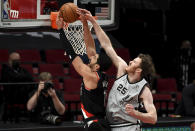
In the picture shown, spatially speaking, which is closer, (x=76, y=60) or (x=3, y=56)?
(x=76, y=60)

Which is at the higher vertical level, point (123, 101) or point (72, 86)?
point (123, 101)

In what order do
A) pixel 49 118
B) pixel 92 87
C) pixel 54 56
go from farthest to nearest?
pixel 54 56 → pixel 49 118 → pixel 92 87

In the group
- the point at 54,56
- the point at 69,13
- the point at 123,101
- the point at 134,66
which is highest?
the point at 69,13

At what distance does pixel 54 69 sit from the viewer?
33.3 ft

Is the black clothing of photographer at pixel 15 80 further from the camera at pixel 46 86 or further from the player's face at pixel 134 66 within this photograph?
the player's face at pixel 134 66

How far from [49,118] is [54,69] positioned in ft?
11.0

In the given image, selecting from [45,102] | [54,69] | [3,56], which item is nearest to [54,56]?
[54,69]

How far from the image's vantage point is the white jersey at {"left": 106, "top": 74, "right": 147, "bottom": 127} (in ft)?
15.8

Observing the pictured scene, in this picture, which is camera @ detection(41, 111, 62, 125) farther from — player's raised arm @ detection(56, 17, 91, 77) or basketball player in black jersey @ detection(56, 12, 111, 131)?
player's raised arm @ detection(56, 17, 91, 77)

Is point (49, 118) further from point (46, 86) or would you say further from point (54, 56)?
point (54, 56)

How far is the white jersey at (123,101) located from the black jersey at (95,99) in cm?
11

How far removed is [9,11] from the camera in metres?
6.53

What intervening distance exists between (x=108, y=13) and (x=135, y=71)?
2169 millimetres

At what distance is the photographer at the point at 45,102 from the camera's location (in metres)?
7.06
